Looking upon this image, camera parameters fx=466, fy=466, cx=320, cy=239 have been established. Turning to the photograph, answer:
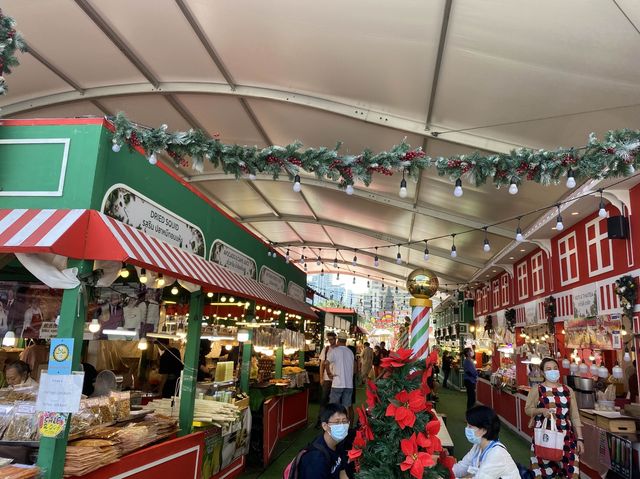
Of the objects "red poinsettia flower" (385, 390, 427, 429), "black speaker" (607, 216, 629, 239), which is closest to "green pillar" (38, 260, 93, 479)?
"red poinsettia flower" (385, 390, 427, 429)

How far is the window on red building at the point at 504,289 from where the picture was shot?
14.0 m

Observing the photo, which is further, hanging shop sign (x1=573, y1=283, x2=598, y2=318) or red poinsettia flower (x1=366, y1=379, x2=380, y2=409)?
hanging shop sign (x1=573, y1=283, x2=598, y2=318)

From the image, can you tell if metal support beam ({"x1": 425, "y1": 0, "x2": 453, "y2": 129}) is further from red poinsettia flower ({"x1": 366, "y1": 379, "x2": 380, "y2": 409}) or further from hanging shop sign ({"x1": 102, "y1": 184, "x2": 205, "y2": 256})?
red poinsettia flower ({"x1": 366, "y1": 379, "x2": 380, "y2": 409})

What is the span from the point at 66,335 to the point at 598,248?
758cm

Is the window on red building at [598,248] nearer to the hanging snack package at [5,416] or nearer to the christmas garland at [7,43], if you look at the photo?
the hanging snack package at [5,416]

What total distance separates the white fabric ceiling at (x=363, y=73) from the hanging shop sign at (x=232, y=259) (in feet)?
8.47

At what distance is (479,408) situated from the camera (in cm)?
350

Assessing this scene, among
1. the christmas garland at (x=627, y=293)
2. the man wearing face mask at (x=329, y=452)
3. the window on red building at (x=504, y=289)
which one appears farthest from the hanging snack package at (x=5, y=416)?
the window on red building at (x=504, y=289)

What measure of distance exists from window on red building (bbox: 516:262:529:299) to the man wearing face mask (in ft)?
31.9

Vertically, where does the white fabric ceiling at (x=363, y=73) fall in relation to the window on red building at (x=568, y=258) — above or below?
above

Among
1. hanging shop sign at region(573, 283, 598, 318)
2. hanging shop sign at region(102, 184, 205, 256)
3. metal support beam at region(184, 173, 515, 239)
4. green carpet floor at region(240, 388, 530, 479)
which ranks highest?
metal support beam at region(184, 173, 515, 239)

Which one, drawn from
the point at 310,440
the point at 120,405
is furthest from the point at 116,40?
the point at 310,440

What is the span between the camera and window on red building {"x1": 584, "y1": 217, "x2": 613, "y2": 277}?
718cm

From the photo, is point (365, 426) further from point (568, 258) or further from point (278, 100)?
point (568, 258)
